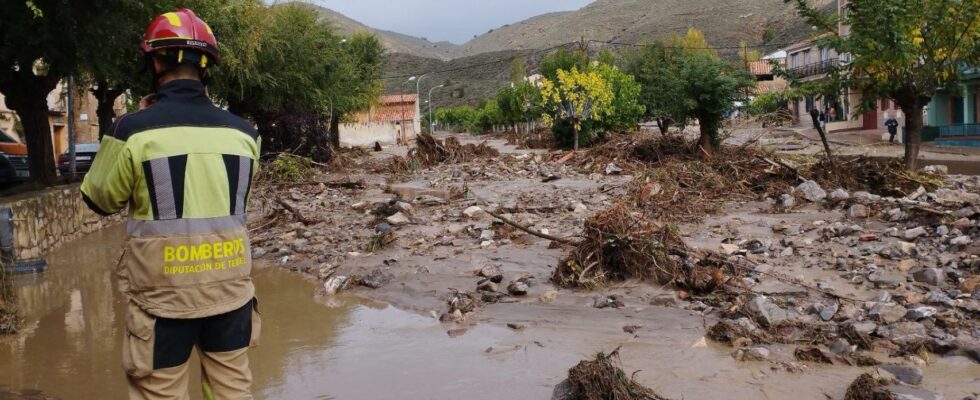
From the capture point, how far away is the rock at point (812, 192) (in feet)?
41.0

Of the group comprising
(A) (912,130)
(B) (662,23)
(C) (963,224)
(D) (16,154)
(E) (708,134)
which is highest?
(B) (662,23)

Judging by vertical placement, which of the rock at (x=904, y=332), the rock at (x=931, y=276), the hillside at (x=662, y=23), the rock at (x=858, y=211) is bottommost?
the rock at (x=904, y=332)

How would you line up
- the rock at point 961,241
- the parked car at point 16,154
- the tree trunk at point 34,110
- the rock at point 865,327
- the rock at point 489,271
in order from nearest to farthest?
the rock at point 865,327
the rock at point 961,241
the rock at point 489,271
the tree trunk at point 34,110
the parked car at point 16,154

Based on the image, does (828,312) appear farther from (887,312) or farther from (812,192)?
(812,192)

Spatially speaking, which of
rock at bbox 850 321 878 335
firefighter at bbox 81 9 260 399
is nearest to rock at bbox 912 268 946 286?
rock at bbox 850 321 878 335

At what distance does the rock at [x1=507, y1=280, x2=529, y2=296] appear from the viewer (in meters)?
7.67

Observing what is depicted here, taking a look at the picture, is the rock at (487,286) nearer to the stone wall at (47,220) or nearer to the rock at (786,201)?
the stone wall at (47,220)

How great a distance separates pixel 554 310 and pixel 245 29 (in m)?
16.8

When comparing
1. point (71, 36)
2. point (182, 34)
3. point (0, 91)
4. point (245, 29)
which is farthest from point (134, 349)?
point (245, 29)

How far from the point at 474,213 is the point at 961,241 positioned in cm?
689

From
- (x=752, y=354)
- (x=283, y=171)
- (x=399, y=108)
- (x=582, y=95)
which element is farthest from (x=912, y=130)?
(x=399, y=108)

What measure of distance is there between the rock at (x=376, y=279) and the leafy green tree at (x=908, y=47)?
9665 mm

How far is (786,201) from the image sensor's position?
12578 mm

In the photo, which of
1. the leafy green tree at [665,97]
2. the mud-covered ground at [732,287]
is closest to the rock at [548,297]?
the mud-covered ground at [732,287]
